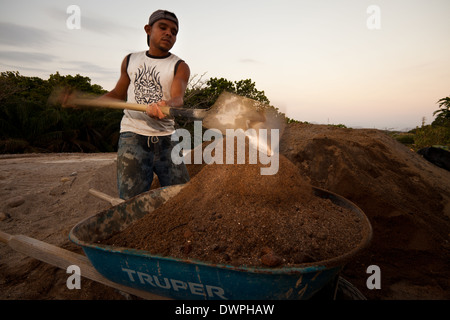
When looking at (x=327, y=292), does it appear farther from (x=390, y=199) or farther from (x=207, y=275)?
(x=390, y=199)

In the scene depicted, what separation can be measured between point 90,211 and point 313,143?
423cm

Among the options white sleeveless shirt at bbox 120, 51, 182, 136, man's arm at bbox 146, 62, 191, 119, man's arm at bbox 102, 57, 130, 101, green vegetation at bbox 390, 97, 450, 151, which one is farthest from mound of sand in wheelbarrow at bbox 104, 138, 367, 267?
green vegetation at bbox 390, 97, 450, 151

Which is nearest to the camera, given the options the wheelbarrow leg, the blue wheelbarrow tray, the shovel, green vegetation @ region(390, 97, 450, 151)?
the blue wheelbarrow tray

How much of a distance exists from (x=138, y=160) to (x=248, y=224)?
1.56m

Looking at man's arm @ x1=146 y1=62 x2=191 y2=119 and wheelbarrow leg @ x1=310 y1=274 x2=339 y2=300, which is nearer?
wheelbarrow leg @ x1=310 y1=274 x2=339 y2=300

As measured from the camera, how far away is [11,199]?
450cm

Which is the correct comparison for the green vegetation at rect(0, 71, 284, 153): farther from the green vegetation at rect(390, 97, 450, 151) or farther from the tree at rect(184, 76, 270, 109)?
the green vegetation at rect(390, 97, 450, 151)

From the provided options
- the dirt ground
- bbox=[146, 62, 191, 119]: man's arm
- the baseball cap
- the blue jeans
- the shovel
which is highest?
the baseball cap

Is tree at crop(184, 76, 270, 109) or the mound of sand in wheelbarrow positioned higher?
tree at crop(184, 76, 270, 109)

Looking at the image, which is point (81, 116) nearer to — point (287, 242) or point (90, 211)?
point (90, 211)

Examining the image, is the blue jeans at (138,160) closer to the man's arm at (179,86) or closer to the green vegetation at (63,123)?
the man's arm at (179,86)

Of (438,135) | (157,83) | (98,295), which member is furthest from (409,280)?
(438,135)

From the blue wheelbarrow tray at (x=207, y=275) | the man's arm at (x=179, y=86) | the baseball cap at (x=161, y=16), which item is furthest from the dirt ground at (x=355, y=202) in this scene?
the baseball cap at (x=161, y=16)

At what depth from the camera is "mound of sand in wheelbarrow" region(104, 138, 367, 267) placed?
148 centimetres
